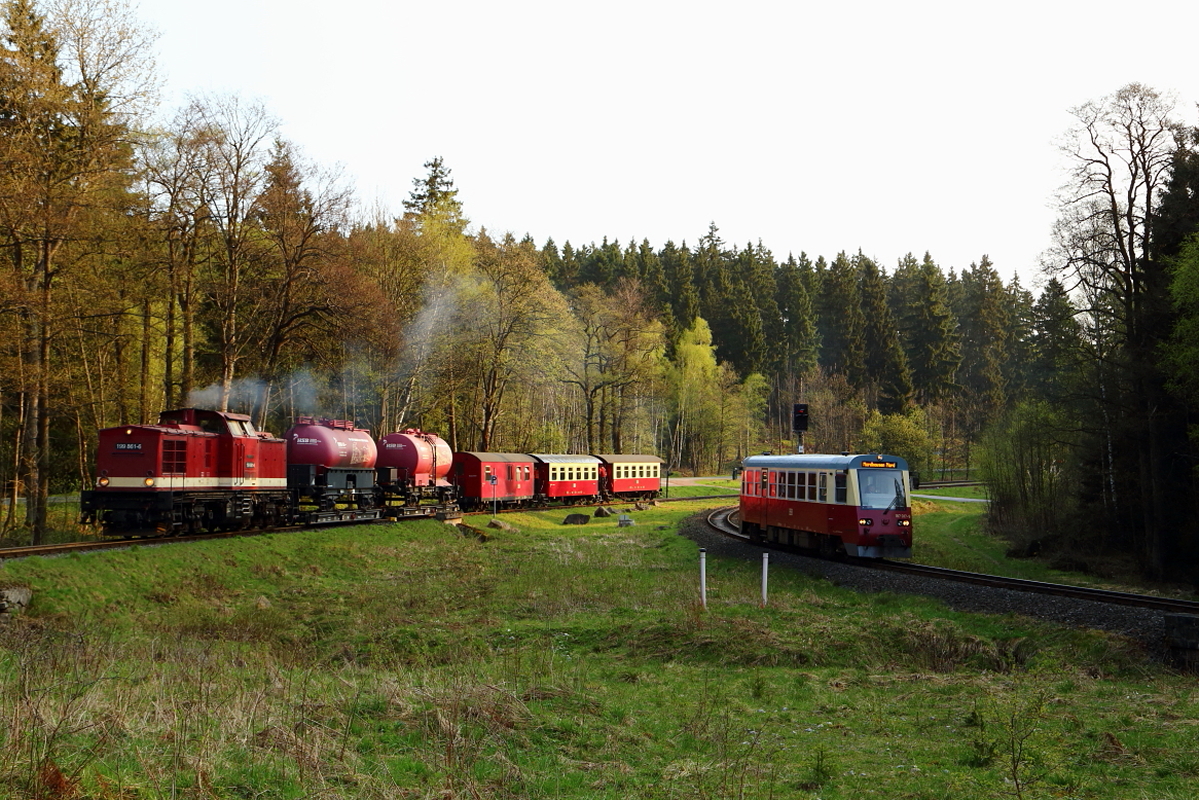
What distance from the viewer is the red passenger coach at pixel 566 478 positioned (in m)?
44.4

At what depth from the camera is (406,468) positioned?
113 feet

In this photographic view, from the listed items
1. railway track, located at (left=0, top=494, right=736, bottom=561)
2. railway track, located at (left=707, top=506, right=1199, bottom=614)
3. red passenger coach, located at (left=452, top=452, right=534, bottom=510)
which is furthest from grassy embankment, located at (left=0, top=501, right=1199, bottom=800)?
red passenger coach, located at (left=452, top=452, right=534, bottom=510)

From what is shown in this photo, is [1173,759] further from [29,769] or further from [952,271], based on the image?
[952,271]

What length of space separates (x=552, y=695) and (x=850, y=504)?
14.6 m

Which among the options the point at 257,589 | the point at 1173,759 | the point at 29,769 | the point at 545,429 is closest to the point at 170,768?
the point at 29,769

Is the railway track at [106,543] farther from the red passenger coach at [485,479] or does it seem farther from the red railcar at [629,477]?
the red railcar at [629,477]

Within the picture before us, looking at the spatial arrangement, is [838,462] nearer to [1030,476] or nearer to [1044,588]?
[1044,588]

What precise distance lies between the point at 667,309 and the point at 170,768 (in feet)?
291

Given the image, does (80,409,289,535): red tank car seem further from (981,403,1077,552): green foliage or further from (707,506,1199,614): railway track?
(981,403,1077,552): green foliage

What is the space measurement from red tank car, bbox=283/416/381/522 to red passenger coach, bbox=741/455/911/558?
1577cm

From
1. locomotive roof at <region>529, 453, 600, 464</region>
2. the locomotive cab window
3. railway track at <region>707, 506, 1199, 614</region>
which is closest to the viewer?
railway track at <region>707, 506, 1199, 614</region>

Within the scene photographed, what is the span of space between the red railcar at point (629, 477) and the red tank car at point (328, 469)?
65.1 ft

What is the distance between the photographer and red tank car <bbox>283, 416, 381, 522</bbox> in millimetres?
28922

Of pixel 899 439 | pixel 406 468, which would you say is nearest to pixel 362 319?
pixel 406 468
